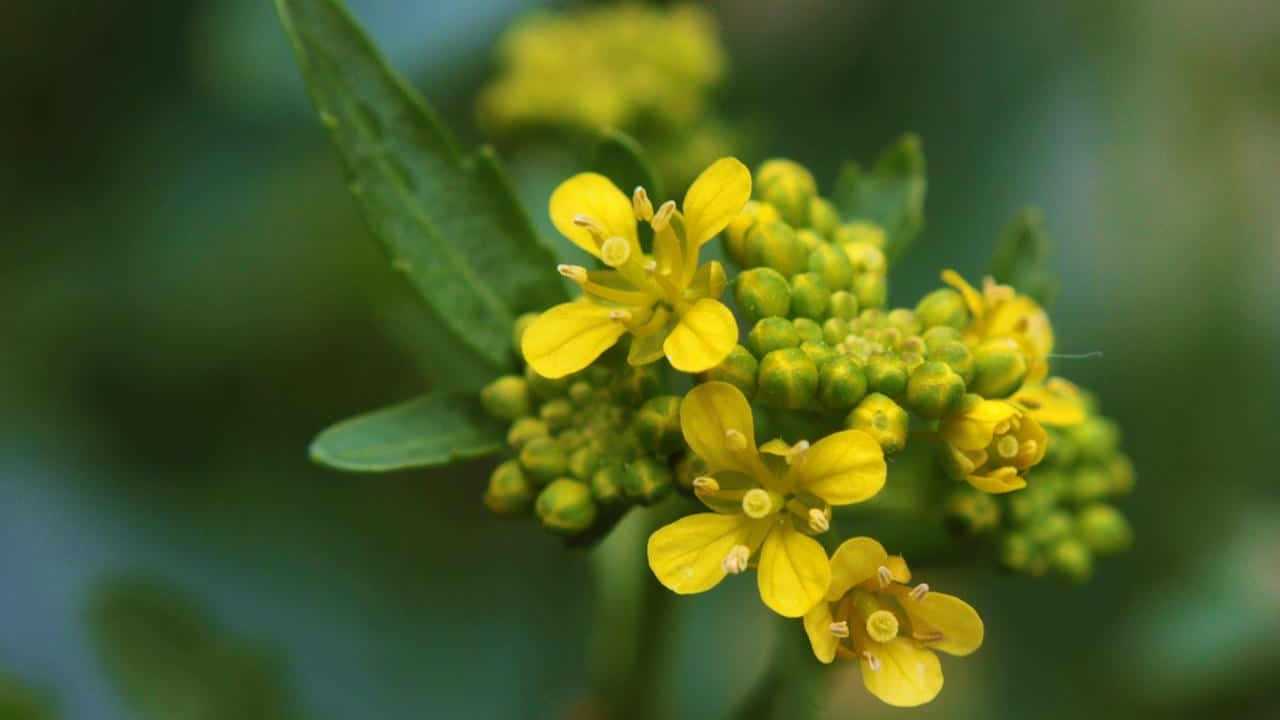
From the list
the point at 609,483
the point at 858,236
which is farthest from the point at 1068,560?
the point at 609,483

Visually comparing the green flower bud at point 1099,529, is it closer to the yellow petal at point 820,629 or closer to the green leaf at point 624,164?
the yellow petal at point 820,629

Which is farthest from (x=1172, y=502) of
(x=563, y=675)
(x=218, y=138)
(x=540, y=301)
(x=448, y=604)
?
(x=218, y=138)

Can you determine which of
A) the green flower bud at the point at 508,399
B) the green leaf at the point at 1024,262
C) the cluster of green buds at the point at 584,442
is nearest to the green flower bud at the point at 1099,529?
the green leaf at the point at 1024,262

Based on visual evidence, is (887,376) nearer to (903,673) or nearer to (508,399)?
(903,673)

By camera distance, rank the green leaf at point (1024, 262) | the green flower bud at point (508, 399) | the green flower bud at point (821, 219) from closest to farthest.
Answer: the green flower bud at point (508, 399) → the green flower bud at point (821, 219) → the green leaf at point (1024, 262)

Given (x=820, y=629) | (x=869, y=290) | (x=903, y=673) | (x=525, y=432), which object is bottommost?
(x=903, y=673)

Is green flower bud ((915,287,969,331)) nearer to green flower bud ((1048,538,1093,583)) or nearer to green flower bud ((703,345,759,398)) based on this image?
green flower bud ((703,345,759,398))

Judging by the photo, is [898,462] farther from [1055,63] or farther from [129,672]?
[1055,63]
